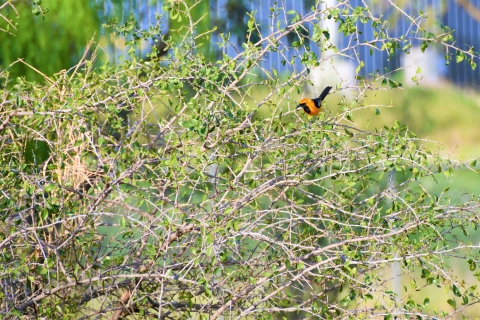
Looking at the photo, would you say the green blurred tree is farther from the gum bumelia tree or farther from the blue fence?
the gum bumelia tree

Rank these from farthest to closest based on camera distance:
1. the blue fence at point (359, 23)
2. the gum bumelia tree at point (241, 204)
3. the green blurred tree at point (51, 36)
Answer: the blue fence at point (359, 23), the green blurred tree at point (51, 36), the gum bumelia tree at point (241, 204)

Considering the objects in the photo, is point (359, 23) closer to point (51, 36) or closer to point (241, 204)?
point (51, 36)

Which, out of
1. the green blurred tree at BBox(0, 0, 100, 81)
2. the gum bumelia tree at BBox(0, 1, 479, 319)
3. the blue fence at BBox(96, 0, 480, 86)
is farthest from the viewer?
the blue fence at BBox(96, 0, 480, 86)

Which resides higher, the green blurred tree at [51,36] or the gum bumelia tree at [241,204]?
the green blurred tree at [51,36]

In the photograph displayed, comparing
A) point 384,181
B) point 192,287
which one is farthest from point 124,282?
point 384,181

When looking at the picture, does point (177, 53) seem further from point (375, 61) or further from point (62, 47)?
point (375, 61)

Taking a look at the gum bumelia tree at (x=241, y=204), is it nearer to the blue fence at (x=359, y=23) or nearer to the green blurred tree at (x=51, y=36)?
the blue fence at (x=359, y=23)

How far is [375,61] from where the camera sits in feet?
27.7

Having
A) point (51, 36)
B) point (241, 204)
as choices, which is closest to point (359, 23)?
point (51, 36)

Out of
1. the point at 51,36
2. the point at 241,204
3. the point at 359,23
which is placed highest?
the point at 51,36

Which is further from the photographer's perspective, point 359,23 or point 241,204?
point 359,23

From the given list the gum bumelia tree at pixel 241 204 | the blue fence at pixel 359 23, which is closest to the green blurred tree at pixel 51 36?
the blue fence at pixel 359 23

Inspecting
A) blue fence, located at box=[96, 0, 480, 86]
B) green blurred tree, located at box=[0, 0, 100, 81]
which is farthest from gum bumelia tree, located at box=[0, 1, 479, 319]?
green blurred tree, located at box=[0, 0, 100, 81]

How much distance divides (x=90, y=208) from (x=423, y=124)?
656 cm
